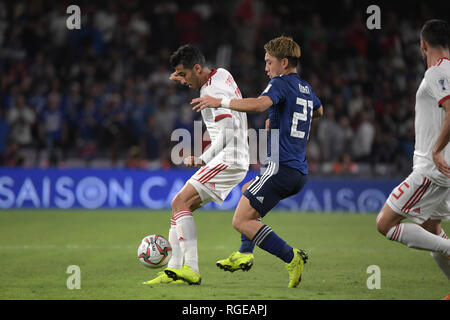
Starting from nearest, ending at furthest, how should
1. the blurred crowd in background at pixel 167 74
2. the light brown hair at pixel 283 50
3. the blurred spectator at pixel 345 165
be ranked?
the light brown hair at pixel 283 50 < the blurred spectator at pixel 345 165 < the blurred crowd in background at pixel 167 74

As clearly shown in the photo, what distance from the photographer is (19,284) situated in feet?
20.9

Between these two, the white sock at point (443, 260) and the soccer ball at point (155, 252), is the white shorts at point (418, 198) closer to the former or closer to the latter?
the white sock at point (443, 260)

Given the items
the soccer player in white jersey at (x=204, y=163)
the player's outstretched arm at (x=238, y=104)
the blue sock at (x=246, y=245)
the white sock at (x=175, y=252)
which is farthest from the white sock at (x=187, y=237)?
the player's outstretched arm at (x=238, y=104)

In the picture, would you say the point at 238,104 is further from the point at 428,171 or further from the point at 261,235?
the point at 428,171

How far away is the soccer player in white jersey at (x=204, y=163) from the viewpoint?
6395mm

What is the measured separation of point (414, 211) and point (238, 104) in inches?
64.9

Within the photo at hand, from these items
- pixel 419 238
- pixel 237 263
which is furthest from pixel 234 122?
pixel 419 238

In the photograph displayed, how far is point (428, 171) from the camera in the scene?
5.31 m

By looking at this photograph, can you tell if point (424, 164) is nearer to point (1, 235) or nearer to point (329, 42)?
point (1, 235)

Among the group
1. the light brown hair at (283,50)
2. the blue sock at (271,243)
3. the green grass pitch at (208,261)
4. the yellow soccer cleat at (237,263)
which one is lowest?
the green grass pitch at (208,261)

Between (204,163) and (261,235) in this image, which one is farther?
(204,163)

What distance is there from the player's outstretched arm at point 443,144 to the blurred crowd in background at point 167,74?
10021 mm

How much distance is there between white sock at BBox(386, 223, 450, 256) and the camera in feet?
17.7

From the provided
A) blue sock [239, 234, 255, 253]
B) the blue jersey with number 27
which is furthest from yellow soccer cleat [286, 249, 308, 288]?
the blue jersey with number 27
